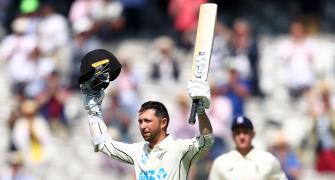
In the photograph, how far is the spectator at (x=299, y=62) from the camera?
63.3 ft

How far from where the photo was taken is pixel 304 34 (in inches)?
790

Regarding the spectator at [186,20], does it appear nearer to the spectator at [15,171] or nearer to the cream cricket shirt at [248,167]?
the spectator at [15,171]

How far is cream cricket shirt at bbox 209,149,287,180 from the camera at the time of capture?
12008 mm

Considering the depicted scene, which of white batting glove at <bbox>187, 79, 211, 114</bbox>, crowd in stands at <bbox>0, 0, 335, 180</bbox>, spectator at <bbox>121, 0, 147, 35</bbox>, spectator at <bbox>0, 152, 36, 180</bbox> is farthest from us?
spectator at <bbox>121, 0, 147, 35</bbox>

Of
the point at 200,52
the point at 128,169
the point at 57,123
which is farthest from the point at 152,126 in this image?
the point at 57,123

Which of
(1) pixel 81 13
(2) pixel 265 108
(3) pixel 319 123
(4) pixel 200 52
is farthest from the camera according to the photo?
(1) pixel 81 13

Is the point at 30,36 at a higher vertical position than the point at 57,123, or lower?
higher

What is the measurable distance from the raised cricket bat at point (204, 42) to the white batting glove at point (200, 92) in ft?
0.50

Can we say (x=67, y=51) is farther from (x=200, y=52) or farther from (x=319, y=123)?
(x=200, y=52)

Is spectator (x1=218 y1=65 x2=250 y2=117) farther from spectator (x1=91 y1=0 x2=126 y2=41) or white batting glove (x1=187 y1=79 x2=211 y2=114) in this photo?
white batting glove (x1=187 y1=79 x2=211 y2=114)

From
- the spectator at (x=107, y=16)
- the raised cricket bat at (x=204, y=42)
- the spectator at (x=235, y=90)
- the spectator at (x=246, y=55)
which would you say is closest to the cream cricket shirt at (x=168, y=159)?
the raised cricket bat at (x=204, y=42)

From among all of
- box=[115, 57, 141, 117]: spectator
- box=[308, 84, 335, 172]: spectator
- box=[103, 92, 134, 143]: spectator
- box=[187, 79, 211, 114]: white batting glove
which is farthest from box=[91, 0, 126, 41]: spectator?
box=[187, 79, 211, 114]: white batting glove

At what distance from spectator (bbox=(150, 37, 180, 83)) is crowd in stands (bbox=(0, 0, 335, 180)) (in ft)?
0.05

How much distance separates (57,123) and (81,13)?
2.37m
